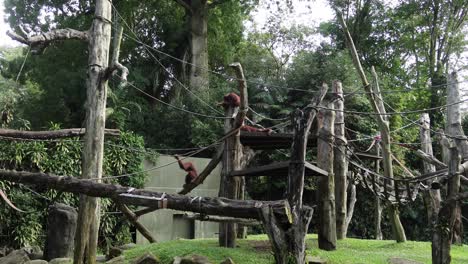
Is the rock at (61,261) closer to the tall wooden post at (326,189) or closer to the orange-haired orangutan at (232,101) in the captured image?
the orange-haired orangutan at (232,101)

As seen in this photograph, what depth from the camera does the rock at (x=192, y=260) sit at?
650 cm

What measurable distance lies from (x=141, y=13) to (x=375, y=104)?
11028 millimetres

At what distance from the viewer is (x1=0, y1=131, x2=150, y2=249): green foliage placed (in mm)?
9117

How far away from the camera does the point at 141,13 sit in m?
→ 17.0

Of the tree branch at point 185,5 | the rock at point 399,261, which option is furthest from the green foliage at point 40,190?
the tree branch at point 185,5

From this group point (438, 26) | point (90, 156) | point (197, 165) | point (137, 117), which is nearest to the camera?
point (90, 156)

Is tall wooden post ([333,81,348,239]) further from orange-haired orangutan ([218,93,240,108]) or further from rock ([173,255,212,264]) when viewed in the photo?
rock ([173,255,212,264])

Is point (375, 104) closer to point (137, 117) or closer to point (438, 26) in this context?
point (137, 117)

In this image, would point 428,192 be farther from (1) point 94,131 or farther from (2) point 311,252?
(1) point 94,131

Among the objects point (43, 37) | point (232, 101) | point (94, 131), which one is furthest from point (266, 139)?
point (43, 37)

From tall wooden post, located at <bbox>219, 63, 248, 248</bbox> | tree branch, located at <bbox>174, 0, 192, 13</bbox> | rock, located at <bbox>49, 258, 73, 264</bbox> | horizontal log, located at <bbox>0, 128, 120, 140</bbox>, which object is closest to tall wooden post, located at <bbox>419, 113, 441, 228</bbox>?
tall wooden post, located at <bbox>219, 63, 248, 248</bbox>

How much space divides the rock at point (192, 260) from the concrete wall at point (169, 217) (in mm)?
4815

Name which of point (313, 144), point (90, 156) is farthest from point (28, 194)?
point (313, 144)

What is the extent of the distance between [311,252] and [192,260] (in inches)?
72.7
